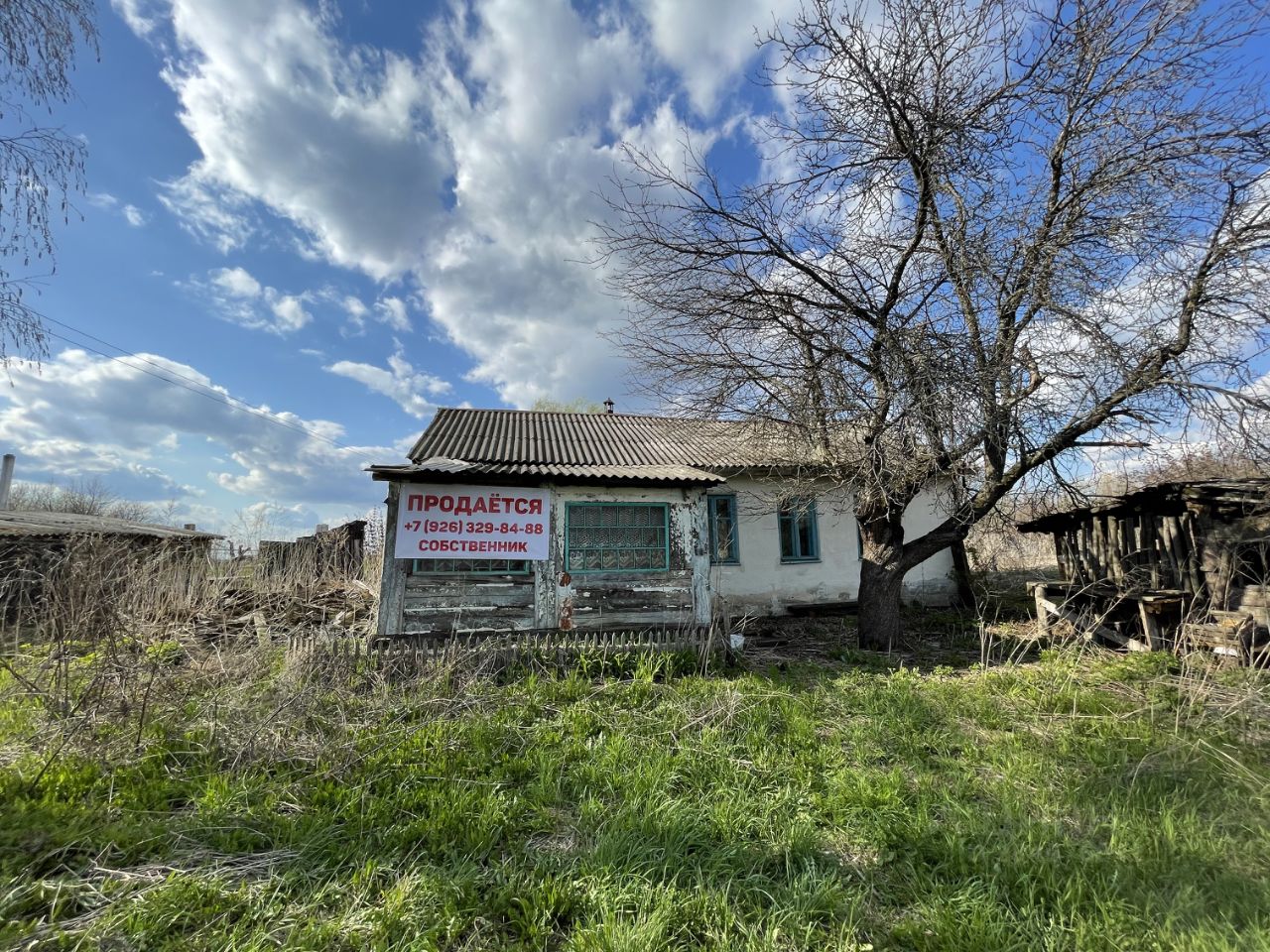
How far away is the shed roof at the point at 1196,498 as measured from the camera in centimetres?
713

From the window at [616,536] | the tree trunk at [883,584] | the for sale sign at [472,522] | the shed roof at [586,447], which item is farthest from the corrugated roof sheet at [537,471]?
the tree trunk at [883,584]

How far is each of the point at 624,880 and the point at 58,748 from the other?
13.6 ft

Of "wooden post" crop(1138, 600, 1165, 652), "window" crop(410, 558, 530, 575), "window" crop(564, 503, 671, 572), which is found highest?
"window" crop(564, 503, 671, 572)

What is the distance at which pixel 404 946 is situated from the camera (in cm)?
246

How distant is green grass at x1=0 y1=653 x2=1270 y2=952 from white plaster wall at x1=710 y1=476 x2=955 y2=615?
6.35 m

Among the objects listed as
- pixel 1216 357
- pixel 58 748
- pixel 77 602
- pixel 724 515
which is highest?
pixel 1216 357

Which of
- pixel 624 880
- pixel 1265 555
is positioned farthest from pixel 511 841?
pixel 1265 555

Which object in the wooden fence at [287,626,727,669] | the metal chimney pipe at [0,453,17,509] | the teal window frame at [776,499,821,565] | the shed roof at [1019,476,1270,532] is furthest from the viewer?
the metal chimney pipe at [0,453,17,509]

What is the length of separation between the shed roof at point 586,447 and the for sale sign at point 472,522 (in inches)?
12.9

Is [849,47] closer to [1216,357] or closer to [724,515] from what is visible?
[1216,357]

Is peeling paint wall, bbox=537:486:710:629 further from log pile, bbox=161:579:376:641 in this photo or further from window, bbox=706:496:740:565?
window, bbox=706:496:740:565

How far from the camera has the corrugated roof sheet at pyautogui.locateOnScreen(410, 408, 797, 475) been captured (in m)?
9.38

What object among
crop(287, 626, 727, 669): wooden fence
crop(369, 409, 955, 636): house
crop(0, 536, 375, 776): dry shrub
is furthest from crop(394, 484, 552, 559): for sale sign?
crop(0, 536, 375, 776): dry shrub

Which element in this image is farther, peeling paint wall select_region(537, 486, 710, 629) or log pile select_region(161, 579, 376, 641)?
log pile select_region(161, 579, 376, 641)
